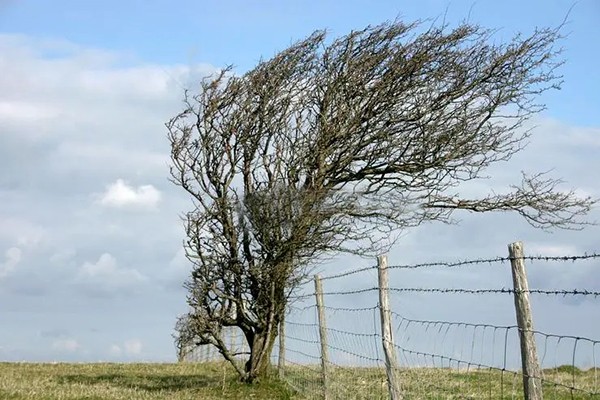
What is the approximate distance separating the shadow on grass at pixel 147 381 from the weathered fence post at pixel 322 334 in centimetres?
365

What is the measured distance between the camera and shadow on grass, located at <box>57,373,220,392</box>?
1767cm

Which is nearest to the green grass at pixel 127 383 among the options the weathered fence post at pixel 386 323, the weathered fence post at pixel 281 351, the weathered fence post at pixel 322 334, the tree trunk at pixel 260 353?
the tree trunk at pixel 260 353

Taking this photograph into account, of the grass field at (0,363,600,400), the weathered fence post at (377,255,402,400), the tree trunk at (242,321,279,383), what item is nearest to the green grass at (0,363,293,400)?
the grass field at (0,363,600,400)

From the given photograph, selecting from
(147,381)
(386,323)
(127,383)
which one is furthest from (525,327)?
(147,381)

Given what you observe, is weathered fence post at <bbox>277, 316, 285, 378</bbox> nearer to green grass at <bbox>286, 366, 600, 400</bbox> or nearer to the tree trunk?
the tree trunk

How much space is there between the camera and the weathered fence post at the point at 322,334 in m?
13.8

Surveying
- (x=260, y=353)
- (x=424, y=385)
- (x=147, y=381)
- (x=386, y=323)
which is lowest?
(x=424, y=385)

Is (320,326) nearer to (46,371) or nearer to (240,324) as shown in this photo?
(240,324)

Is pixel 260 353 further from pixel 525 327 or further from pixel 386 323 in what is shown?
pixel 525 327

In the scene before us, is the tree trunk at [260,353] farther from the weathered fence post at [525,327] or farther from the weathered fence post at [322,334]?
the weathered fence post at [525,327]

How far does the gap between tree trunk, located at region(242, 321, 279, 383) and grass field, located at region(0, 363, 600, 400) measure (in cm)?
20

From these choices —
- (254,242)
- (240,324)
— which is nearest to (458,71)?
(254,242)

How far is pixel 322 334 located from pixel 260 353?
2980mm

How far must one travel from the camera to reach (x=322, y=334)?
47.1 ft
